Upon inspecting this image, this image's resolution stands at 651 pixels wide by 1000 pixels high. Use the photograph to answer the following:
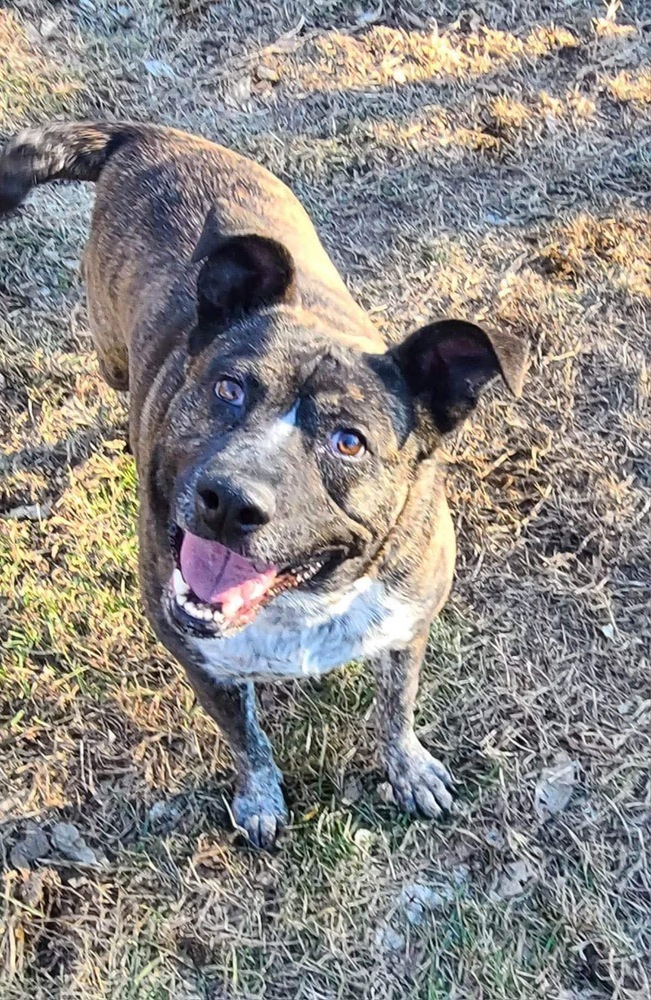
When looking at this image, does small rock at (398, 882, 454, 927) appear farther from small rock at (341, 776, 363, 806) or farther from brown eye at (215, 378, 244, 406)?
brown eye at (215, 378, 244, 406)

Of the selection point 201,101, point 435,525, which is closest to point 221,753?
point 435,525

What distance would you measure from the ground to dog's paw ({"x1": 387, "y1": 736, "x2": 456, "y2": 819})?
0.07m

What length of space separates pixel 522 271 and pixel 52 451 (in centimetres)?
278

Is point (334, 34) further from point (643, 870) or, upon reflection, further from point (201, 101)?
point (643, 870)

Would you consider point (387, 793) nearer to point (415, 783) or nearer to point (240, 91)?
point (415, 783)

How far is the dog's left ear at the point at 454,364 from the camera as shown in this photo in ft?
8.64

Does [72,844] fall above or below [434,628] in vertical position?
below

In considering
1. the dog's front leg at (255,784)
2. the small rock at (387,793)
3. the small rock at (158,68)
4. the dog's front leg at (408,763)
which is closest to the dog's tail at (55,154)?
the dog's front leg at (255,784)

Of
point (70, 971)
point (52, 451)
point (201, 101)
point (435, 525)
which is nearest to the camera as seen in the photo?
point (435, 525)

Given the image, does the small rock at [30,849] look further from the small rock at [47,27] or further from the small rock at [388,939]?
the small rock at [47,27]

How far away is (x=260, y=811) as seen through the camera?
357cm

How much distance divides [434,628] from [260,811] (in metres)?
1.06

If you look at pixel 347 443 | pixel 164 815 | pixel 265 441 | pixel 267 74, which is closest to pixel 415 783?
pixel 164 815

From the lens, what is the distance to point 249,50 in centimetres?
673
